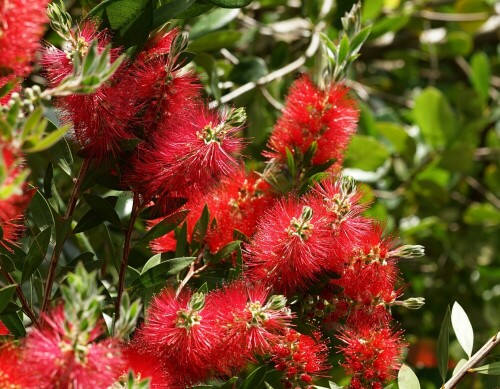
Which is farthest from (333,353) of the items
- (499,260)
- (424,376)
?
(499,260)

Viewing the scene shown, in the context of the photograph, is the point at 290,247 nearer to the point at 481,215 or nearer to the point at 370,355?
the point at 370,355

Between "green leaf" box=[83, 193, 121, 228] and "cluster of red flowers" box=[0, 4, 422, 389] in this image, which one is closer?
"cluster of red flowers" box=[0, 4, 422, 389]

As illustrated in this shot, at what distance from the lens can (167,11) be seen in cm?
105

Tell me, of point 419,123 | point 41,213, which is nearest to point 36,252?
point 41,213

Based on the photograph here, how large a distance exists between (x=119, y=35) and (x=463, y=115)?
1.69 meters

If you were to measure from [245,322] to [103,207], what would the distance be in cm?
28

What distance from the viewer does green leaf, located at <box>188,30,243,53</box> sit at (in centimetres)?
162

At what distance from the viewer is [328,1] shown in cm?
203

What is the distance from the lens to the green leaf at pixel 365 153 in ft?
6.57

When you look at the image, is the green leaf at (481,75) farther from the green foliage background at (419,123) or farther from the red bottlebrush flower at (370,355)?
the red bottlebrush flower at (370,355)

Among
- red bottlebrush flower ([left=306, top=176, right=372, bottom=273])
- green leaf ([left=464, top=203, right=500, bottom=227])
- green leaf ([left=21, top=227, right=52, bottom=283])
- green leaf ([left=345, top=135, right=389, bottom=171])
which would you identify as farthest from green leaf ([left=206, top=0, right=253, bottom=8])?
green leaf ([left=464, top=203, right=500, bottom=227])

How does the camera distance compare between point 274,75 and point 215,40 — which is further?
point 274,75

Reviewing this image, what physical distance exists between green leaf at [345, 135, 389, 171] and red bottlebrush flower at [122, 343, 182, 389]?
1.18m

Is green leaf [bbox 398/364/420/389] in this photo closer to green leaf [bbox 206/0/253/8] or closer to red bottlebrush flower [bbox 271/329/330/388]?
red bottlebrush flower [bbox 271/329/330/388]
